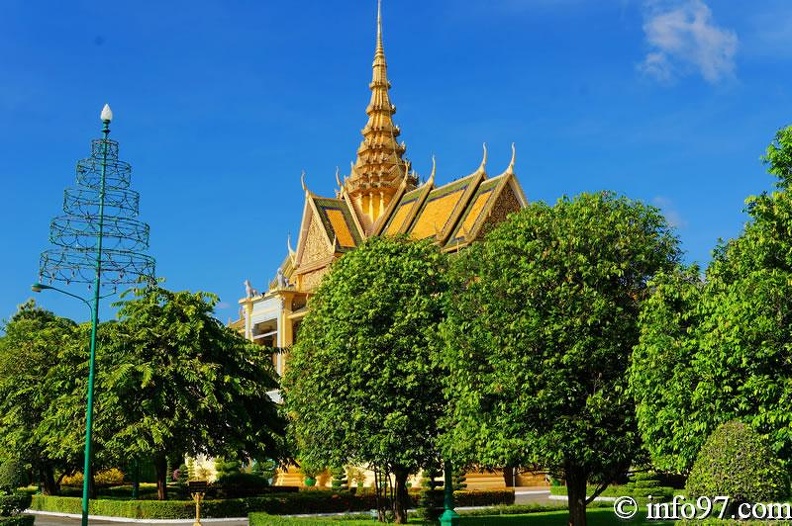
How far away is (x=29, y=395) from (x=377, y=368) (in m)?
20.3

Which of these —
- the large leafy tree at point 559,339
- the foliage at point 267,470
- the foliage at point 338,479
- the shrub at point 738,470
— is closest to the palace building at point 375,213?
the foliage at point 267,470

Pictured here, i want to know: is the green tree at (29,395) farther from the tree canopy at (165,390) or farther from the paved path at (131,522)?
the paved path at (131,522)

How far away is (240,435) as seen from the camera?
3259 cm

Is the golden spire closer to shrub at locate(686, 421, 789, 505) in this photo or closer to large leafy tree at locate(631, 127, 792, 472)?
large leafy tree at locate(631, 127, 792, 472)

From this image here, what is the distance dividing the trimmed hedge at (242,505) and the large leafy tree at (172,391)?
159 centimetres

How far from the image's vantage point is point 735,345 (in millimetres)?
17828

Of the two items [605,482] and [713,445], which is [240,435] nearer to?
[605,482]

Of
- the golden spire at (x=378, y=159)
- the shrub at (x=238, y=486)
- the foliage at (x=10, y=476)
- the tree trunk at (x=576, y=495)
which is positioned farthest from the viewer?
the golden spire at (x=378, y=159)

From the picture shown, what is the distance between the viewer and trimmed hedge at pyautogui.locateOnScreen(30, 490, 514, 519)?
104ft

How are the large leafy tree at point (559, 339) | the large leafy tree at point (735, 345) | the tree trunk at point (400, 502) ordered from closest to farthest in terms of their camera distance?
the large leafy tree at point (735, 345), the large leafy tree at point (559, 339), the tree trunk at point (400, 502)

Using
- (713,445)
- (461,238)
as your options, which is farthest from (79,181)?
(461,238)

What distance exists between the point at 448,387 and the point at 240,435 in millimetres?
10554

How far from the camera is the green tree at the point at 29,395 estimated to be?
38.1 meters

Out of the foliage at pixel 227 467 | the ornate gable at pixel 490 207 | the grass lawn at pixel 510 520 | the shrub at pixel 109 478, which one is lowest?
the grass lawn at pixel 510 520
